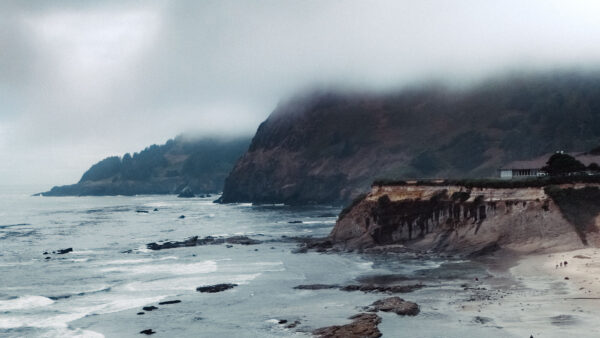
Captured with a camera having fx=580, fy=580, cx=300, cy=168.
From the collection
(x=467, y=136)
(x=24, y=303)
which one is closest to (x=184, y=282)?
(x=24, y=303)

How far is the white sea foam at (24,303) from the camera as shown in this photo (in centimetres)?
4550

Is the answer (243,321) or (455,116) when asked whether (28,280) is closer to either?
(243,321)

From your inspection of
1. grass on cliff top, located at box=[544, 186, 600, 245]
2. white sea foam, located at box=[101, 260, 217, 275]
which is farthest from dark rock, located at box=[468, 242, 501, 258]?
white sea foam, located at box=[101, 260, 217, 275]

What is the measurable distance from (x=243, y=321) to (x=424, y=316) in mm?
11585

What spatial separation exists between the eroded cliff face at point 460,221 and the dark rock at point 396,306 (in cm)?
2382

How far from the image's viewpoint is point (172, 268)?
6375cm

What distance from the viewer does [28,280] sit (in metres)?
58.1

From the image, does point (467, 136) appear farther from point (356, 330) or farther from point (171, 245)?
point (356, 330)

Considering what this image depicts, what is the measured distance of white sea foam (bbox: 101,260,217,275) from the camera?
200 ft

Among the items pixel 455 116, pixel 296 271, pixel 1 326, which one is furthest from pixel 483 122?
pixel 1 326

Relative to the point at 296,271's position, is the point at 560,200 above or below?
above

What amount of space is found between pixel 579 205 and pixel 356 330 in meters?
35.1

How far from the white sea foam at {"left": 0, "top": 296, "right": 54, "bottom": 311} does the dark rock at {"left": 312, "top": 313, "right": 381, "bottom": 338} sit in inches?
989

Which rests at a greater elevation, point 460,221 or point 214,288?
point 460,221
